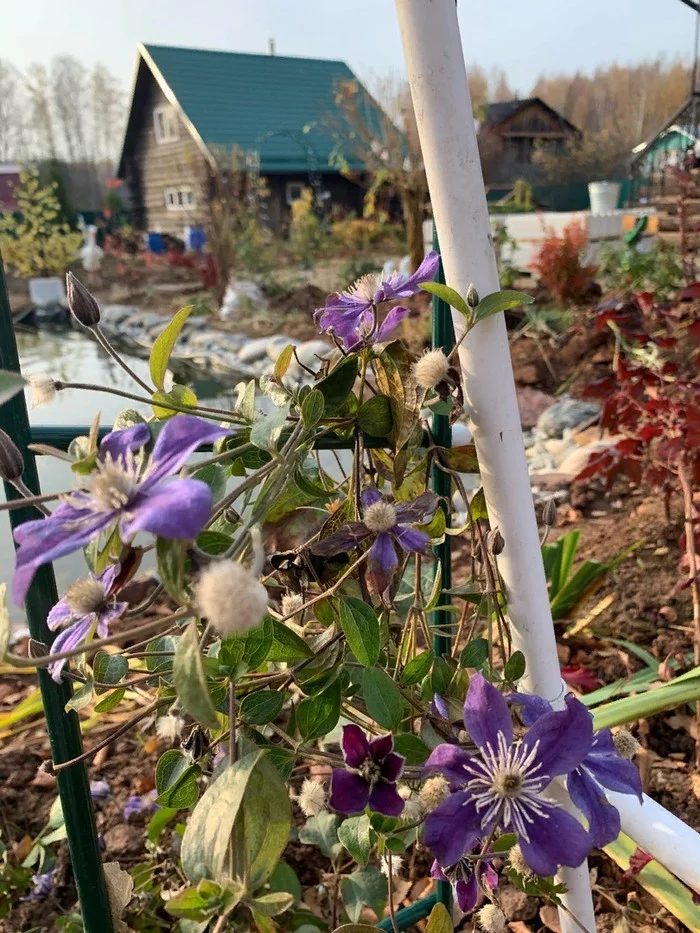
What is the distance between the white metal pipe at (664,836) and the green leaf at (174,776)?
0.37 m

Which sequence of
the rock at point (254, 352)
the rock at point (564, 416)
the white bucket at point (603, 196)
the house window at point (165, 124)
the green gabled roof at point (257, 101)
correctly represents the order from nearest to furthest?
the rock at point (564, 416), the rock at point (254, 352), the white bucket at point (603, 196), the green gabled roof at point (257, 101), the house window at point (165, 124)

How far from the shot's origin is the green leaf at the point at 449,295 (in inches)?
21.3

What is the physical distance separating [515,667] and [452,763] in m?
0.17

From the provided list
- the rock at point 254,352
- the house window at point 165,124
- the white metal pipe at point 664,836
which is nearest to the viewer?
the white metal pipe at point 664,836

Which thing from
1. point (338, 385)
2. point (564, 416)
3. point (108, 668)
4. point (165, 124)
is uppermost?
point (165, 124)

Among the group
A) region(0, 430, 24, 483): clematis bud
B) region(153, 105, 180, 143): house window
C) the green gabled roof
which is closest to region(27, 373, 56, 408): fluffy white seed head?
region(0, 430, 24, 483): clematis bud

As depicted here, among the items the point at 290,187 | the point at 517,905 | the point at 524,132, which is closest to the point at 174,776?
the point at 517,905

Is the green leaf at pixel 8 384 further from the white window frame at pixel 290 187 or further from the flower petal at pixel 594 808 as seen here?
the white window frame at pixel 290 187

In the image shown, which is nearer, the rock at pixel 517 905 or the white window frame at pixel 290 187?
the rock at pixel 517 905

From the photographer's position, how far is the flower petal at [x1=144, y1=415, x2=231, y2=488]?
0.38 metres

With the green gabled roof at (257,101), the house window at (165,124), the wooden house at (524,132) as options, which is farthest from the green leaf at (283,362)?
the wooden house at (524,132)

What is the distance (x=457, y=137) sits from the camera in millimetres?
534

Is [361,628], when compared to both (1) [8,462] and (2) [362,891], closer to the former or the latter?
(1) [8,462]

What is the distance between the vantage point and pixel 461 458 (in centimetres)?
67
